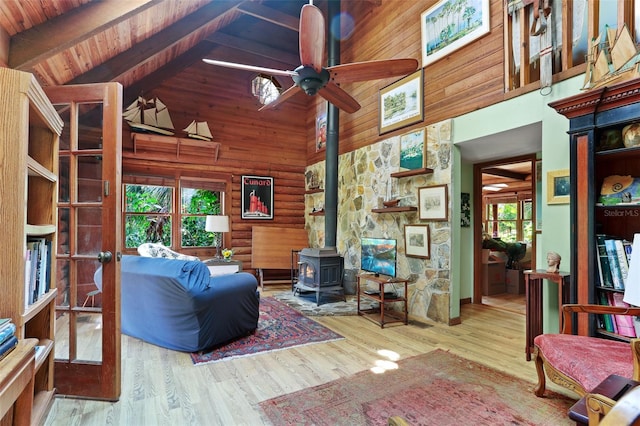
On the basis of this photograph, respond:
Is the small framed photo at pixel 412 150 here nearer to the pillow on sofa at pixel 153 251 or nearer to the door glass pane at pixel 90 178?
the pillow on sofa at pixel 153 251

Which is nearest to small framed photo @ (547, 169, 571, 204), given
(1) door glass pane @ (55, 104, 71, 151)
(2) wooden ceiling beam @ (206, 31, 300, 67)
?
(1) door glass pane @ (55, 104, 71, 151)

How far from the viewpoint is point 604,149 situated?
235 cm

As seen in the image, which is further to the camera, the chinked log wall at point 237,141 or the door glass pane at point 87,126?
the chinked log wall at point 237,141

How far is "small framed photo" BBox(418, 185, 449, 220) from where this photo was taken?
3.83 metres

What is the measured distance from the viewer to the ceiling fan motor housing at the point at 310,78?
2.50 meters

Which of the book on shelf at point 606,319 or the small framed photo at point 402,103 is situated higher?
the small framed photo at point 402,103

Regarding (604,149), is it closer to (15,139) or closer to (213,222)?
(15,139)

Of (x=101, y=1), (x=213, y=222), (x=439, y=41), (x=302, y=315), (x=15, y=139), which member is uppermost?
(x=439, y=41)

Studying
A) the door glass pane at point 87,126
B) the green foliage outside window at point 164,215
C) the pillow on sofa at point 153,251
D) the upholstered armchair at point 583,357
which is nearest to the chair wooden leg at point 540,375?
the upholstered armchair at point 583,357

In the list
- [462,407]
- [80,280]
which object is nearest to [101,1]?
[80,280]

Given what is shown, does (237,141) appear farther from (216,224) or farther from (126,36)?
(126,36)

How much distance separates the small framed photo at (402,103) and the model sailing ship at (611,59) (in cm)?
187

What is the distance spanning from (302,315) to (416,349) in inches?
63.4

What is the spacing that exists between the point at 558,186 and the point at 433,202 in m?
1.34
